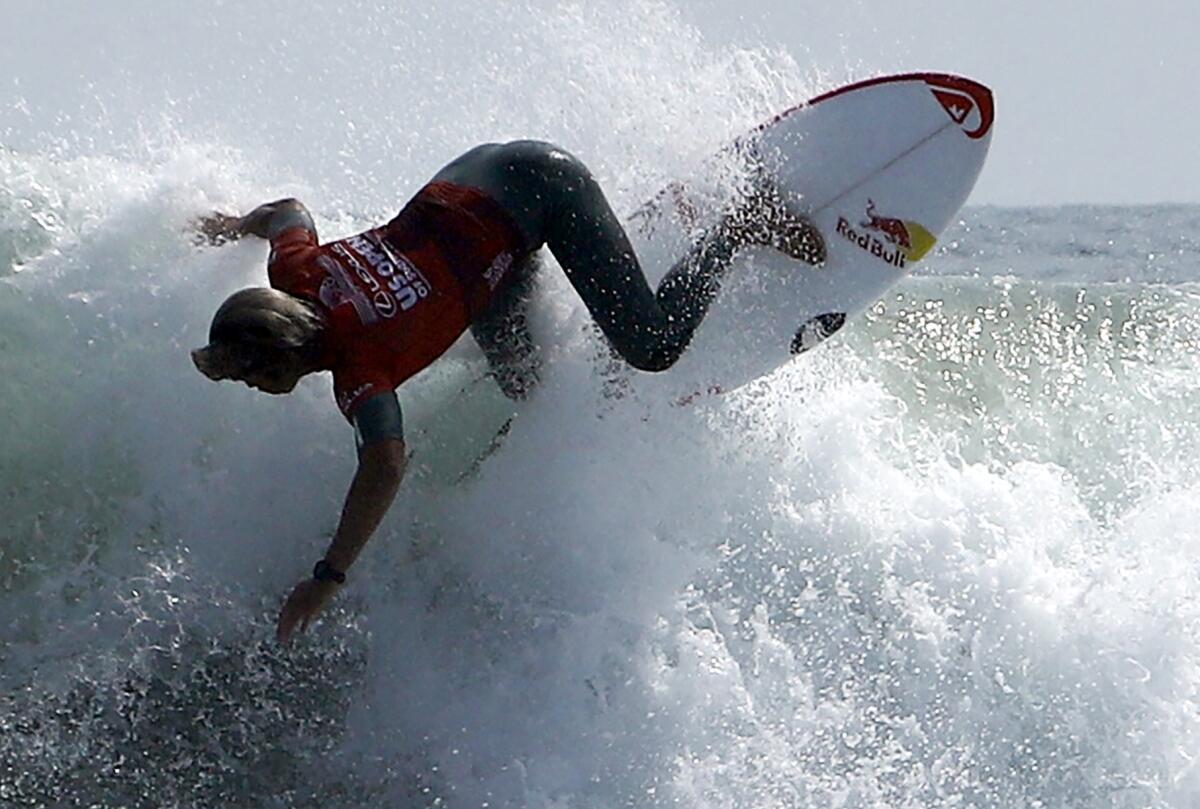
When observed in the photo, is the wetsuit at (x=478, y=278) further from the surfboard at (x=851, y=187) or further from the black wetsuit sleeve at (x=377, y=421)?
the surfboard at (x=851, y=187)

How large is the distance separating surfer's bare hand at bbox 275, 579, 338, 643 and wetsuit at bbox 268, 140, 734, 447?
343mm

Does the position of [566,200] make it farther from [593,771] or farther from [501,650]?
[593,771]

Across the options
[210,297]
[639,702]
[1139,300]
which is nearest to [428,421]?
[210,297]

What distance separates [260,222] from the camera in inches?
173

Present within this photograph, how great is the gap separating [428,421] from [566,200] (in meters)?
0.87

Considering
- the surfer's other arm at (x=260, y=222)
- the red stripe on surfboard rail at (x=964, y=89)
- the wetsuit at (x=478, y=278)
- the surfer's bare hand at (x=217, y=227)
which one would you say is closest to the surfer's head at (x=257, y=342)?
the wetsuit at (x=478, y=278)

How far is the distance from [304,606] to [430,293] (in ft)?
2.74

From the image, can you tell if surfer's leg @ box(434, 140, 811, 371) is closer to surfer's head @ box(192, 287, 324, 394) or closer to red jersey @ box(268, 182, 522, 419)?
red jersey @ box(268, 182, 522, 419)

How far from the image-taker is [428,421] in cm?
468

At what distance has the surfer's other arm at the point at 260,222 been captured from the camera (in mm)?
4215

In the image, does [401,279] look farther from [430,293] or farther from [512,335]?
[512,335]

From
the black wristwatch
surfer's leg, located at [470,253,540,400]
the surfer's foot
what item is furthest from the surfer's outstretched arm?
the surfer's foot

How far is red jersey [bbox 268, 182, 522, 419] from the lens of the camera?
3684 millimetres

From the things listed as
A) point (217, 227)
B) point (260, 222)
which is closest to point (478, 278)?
point (260, 222)
